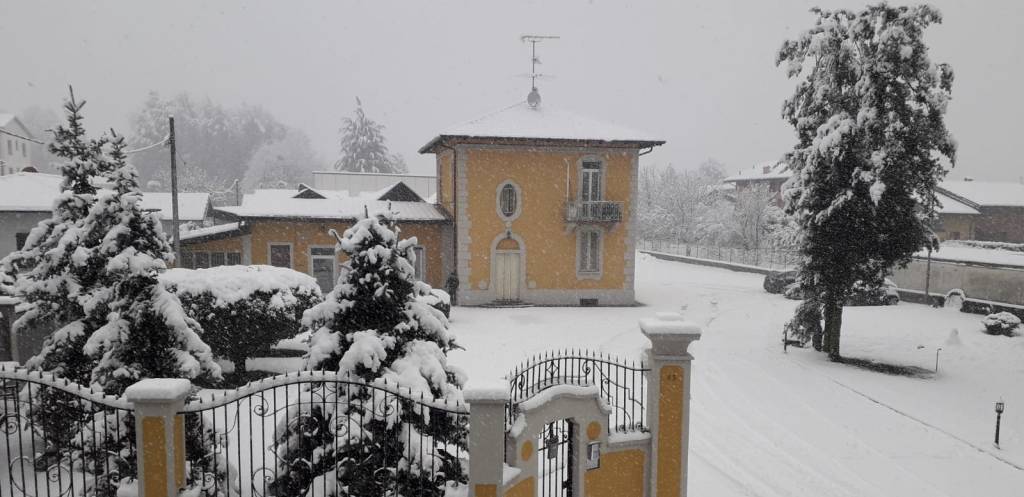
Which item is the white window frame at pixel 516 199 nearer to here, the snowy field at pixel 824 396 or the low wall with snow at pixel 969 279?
the snowy field at pixel 824 396

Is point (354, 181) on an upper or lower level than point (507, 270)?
upper

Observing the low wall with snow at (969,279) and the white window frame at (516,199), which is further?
the low wall with snow at (969,279)

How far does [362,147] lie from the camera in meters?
62.9

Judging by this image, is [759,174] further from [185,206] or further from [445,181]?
[185,206]

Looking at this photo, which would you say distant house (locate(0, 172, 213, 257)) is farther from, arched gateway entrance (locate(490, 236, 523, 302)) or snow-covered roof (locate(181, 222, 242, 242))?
arched gateway entrance (locate(490, 236, 523, 302))

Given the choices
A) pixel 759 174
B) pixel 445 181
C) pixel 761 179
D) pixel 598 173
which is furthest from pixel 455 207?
pixel 759 174

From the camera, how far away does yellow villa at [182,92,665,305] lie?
22906 millimetres

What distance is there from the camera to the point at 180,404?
5.51 meters

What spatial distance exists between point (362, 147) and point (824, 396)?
184ft

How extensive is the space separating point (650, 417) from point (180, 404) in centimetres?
502

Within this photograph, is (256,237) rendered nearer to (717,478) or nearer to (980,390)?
(717,478)

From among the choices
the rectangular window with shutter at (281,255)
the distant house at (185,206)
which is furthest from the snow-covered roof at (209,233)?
the distant house at (185,206)

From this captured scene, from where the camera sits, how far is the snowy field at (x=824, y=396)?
31.1 feet

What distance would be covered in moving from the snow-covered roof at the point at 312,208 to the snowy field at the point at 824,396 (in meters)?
4.81
